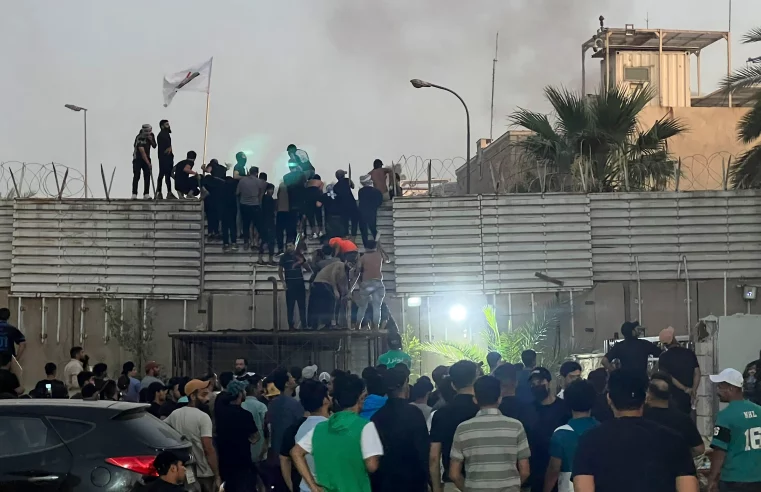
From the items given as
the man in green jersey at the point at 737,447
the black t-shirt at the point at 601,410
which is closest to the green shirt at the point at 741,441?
the man in green jersey at the point at 737,447

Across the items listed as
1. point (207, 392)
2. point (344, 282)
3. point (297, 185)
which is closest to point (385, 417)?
point (207, 392)

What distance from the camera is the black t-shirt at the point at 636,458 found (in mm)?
5383

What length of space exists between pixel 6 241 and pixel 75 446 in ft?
54.7

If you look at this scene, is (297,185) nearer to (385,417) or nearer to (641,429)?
(385,417)

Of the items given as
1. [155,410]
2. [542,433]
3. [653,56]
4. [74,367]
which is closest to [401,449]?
[542,433]

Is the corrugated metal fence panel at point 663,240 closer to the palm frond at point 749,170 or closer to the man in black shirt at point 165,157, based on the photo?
the palm frond at point 749,170

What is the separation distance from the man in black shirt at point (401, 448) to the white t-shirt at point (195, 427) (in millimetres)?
2417

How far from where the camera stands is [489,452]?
22.1 ft

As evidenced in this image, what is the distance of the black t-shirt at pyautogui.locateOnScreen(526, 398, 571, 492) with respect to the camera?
7.97m

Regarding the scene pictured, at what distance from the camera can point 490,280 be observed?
75.3 feet

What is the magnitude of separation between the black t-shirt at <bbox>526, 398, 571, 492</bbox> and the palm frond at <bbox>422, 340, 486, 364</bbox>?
12533 mm

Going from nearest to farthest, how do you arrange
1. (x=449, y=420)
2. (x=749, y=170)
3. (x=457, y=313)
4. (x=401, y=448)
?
(x=401, y=448)
(x=449, y=420)
(x=457, y=313)
(x=749, y=170)

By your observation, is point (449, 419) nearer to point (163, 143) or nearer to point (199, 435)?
point (199, 435)

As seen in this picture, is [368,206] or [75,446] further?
[368,206]
